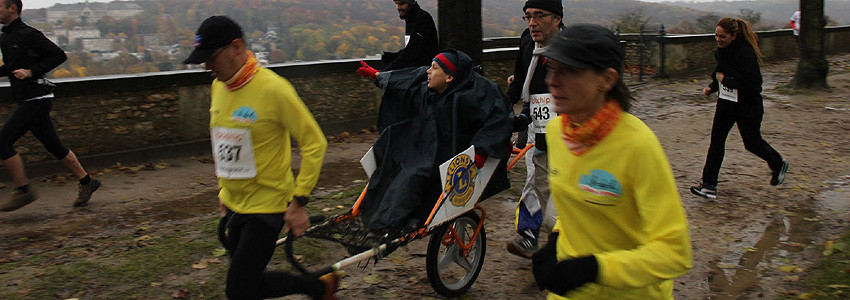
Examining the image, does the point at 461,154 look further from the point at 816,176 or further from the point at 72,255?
the point at 816,176

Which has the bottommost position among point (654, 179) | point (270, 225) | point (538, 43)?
point (270, 225)

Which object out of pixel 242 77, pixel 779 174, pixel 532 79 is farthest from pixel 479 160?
pixel 779 174

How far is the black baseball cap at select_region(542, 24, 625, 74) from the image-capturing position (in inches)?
89.3

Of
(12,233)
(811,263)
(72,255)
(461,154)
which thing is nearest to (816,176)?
(811,263)

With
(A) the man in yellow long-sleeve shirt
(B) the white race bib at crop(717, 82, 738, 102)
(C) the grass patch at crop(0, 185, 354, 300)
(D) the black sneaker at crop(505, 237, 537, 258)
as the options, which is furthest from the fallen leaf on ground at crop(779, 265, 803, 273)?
(A) the man in yellow long-sleeve shirt

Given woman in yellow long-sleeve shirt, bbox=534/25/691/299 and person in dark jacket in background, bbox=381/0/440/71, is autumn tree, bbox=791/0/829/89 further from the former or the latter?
woman in yellow long-sleeve shirt, bbox=534/25/691/299

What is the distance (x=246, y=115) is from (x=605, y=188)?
197cm

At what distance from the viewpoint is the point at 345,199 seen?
24.3 feet

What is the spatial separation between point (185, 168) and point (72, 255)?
10.4 feet

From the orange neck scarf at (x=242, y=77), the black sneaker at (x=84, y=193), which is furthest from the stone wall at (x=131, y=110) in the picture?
the orange neck scarf at (x=242, y=77)

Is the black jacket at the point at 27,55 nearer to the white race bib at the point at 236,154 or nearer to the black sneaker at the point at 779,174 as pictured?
the white race bib at the point at 236,154

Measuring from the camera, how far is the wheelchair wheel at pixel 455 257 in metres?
4.77

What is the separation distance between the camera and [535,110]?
540 centimetres

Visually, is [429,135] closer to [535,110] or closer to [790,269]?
[535,110]
